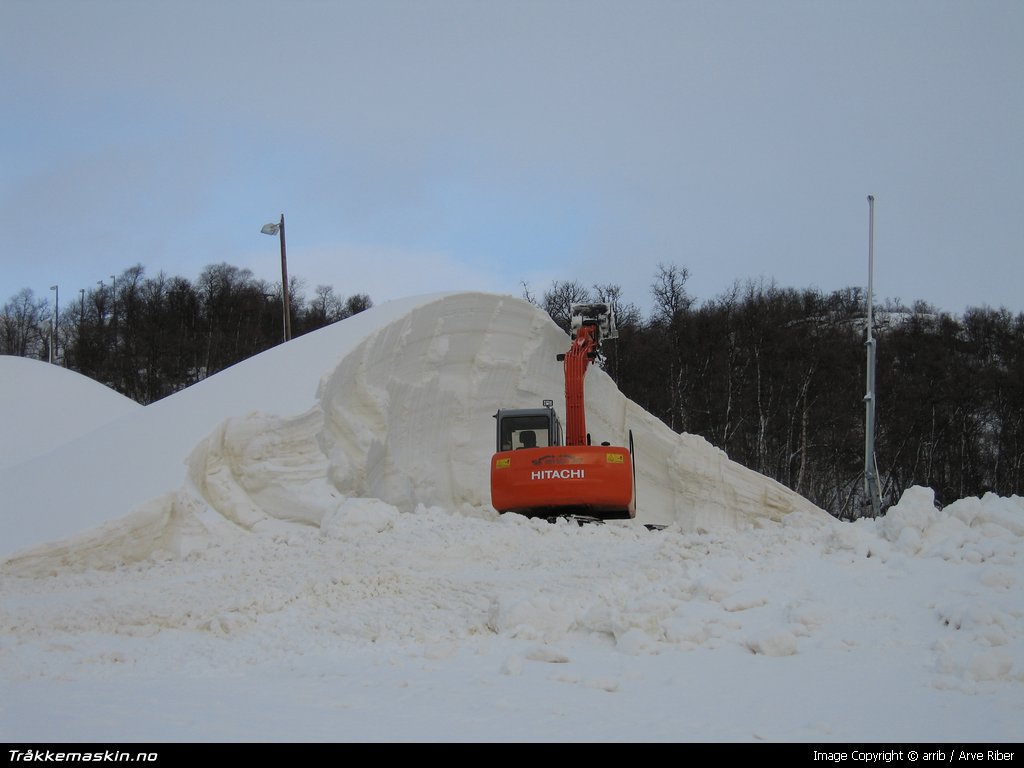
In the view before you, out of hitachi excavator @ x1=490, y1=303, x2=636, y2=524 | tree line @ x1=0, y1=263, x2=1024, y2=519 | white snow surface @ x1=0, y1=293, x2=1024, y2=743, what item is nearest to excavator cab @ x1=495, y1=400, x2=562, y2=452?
hitachi excavator @ x1=490, y1=303, x2=636, y2=524

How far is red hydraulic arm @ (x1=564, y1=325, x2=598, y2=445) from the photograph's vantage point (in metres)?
12.7

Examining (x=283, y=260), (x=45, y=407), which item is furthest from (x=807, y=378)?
(x=45, y=407)

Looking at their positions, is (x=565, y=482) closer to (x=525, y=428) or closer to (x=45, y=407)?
(x=525, y=428)

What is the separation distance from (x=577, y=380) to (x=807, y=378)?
14.2m

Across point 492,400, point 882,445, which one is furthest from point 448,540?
point 882,445

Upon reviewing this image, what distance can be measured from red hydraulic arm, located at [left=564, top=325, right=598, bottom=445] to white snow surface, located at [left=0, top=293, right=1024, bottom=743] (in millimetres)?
1524

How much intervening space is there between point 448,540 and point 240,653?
3291 mm

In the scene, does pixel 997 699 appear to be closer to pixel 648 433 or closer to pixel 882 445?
pixel 648 433

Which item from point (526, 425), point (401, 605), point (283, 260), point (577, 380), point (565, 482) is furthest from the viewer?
point (283, 260)

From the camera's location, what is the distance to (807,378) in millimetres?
25625

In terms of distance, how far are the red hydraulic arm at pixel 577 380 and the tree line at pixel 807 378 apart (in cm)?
1064

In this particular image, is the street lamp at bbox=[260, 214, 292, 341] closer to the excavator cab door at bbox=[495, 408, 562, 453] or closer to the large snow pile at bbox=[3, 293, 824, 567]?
the large snow pile at bbox=[3, 293, 824, 567]

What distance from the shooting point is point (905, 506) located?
8.09m

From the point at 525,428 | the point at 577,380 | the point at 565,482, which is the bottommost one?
the point at 565,482
